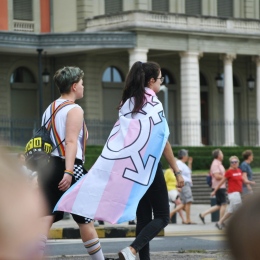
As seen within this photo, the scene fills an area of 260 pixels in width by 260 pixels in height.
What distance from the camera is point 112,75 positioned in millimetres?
46125

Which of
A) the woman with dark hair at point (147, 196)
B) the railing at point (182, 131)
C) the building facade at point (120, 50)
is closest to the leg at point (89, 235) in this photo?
the woman with dark hair at point (147, 196)

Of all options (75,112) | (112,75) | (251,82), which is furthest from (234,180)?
(251,82)

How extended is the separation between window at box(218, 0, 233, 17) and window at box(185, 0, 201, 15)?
3.97ft

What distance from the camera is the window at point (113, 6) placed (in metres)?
45.0

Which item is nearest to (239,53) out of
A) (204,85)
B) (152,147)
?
(204,85)

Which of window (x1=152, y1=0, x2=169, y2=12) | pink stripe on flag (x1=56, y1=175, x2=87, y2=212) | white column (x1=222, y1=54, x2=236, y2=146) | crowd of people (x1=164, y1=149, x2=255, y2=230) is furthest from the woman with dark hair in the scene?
window (x1=152, y1=0, x2=169, y2=12)

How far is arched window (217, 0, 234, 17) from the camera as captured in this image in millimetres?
48500

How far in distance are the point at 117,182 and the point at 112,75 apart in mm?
37745

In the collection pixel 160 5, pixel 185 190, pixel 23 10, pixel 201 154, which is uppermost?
pixel 160 5

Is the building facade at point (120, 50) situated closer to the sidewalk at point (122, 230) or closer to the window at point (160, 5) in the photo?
the window at point (160, 5)

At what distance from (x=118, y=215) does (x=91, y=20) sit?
3571 centimetres

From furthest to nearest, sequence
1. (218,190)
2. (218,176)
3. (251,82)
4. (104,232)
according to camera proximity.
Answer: (251,82)
(218,176)
(218,190)
(104,232)

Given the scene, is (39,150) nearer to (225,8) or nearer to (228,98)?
(228,98)

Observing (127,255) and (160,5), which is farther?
(160,5)
